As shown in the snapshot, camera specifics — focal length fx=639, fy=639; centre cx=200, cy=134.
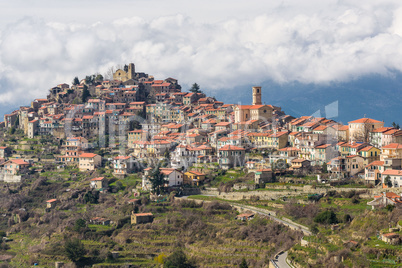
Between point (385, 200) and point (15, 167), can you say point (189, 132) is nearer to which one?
point (15, 167)

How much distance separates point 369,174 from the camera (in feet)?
160

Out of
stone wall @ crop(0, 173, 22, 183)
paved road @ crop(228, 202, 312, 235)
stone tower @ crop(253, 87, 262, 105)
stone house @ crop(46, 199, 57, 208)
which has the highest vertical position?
stone tower @ crop(253, 87, 262, 105)

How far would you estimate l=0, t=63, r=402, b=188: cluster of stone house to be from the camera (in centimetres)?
5416

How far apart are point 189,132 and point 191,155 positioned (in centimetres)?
809

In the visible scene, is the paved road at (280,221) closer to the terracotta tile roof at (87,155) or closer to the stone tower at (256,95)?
the terracotta tile roof at (87,155)

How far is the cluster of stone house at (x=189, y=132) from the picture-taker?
178 ft

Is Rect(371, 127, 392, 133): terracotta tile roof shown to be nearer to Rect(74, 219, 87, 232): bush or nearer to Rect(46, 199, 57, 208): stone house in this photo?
Rect(74, 219, 87, 232): bush

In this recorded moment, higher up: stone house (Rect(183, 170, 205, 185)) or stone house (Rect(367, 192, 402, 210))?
stone house (Rect(183, 170, 205, 185))

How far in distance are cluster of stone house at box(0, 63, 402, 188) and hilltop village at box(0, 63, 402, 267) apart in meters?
0.12

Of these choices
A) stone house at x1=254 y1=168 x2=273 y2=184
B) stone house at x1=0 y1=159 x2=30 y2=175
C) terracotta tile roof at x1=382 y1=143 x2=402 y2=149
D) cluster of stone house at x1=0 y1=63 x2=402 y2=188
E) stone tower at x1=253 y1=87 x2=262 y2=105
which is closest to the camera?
terracotta tile roof at x1=382 y1=143 x2=402 y2=149

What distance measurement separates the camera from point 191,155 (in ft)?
207

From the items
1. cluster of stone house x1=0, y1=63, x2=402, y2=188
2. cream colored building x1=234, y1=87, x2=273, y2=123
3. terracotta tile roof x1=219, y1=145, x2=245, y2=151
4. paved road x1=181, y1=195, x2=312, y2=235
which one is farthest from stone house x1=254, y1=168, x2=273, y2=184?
cream colored building x1=234, y1=87, x2=273, y2=123

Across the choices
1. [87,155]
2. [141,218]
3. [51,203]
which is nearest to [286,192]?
[141,218]

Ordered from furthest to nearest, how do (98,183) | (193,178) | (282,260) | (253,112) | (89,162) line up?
(253,112)
(89,162)
(98,183)
(193,178)
(282,260)
